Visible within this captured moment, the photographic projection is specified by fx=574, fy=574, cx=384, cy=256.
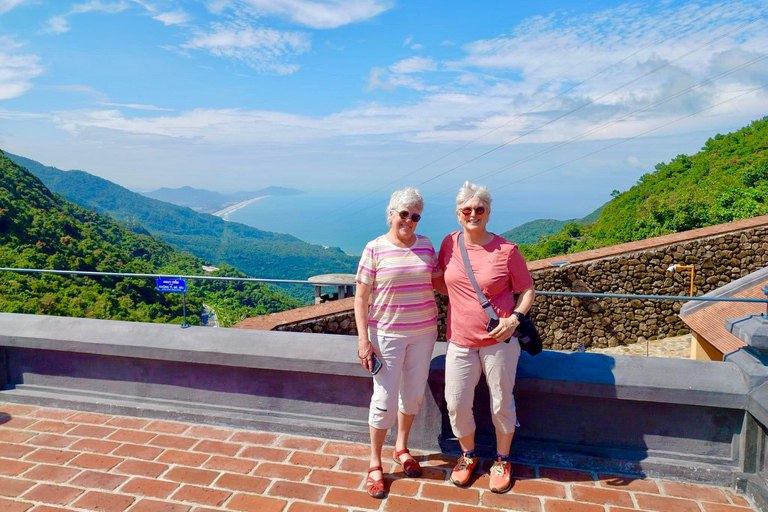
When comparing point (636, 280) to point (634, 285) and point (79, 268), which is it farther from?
point (79, 268)

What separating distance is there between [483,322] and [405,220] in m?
0.58

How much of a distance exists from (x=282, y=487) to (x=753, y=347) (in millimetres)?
2312

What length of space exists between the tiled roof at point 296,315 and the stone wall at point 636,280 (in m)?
2.19

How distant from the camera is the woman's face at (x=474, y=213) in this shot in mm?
2605

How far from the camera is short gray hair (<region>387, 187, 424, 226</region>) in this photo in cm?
265

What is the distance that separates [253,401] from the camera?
3.30 meters

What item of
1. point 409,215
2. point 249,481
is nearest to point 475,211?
point 409,215

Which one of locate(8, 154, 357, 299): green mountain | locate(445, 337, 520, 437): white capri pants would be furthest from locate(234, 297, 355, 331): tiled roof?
locate(8, 154, 357, 299): green mountain

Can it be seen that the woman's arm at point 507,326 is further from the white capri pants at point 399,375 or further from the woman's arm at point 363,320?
the woman's arm at point 363,320

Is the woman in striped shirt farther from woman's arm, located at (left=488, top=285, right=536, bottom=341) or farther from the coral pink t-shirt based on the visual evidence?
woman's arm, located at (left=488, top=285, right=536, bottom=341)

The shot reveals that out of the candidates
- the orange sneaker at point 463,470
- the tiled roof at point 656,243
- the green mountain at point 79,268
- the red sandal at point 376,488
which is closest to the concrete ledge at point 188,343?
the red sandal at point 376,488

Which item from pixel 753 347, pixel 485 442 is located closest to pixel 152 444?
pixel 485 442

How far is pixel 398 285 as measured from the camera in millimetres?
2648

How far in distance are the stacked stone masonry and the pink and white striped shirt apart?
783 cm
